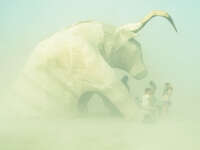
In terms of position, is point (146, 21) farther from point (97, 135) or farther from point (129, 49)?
point (97, 135)

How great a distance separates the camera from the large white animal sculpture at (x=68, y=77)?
7895 mm

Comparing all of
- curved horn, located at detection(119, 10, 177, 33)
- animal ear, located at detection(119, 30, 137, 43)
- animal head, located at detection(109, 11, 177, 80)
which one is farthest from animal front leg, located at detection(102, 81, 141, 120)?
curved horn, located at detection(119, 10, 177, 33)

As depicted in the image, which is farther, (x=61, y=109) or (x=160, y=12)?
(x=160, y=12)

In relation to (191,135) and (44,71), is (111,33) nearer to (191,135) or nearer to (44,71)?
(44,71)

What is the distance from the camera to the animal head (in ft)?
29.6

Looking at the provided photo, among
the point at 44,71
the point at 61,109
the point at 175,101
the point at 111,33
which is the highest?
the point at 111,33

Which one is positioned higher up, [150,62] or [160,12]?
[160,12]

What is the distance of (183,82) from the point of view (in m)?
14.1

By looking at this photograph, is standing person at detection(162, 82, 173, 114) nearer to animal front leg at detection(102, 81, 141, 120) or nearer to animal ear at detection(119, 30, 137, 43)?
animal ear at detection(119, 30, 137, 43)

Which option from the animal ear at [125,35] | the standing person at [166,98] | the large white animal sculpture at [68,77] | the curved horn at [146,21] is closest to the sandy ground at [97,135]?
the large white animal sculpture at [68,77]

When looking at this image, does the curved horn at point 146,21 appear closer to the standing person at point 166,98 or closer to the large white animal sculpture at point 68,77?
the large white animal sculpture at point 68,77

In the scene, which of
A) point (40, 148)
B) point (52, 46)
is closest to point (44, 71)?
point (52, 46)

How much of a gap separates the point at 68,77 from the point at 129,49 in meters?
1.83

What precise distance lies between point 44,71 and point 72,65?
574 millimetres
